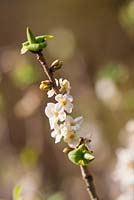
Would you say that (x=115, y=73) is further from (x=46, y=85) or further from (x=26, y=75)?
(x=46, y=85)

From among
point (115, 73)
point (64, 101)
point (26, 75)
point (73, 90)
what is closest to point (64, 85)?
point (64, 101)

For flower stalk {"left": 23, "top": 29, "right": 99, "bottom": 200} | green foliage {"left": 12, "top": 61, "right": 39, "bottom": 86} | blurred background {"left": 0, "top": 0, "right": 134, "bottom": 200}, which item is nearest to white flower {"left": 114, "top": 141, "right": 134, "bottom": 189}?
blurred background {"left": 0, "top": 0, "right": 134, "bottom": 200}

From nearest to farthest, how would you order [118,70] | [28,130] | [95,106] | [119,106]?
Result: [118,70] → [119,106] → [95,106] → [28,130]

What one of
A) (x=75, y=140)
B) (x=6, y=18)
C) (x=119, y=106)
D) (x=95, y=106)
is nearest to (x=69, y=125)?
(x=75, y=140)

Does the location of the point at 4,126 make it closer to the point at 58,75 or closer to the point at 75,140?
the point at 58,75

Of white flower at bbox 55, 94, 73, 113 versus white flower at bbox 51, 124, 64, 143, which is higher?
white flower at bbox 55, 94, 73, 113

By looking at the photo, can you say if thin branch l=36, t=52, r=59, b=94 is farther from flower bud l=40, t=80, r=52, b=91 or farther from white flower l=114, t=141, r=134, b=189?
white flower l=114, t=141, r=134, b=189

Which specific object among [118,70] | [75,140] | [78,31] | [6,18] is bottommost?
[75,140]
